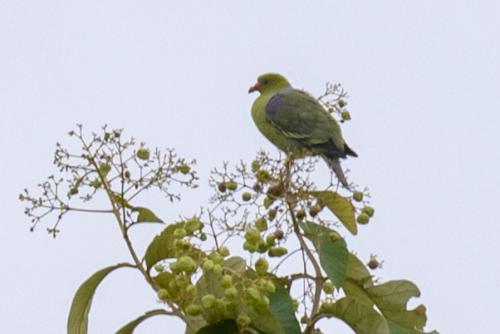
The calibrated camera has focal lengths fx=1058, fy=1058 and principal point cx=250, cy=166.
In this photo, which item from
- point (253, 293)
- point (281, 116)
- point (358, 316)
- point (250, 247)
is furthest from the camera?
point (281, 116)

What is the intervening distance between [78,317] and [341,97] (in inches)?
62.6

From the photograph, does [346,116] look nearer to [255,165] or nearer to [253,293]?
[255,165]

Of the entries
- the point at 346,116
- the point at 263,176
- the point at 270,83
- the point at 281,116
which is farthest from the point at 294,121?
the point at 263,176

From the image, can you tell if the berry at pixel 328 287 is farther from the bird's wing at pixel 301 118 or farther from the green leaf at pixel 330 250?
the bird's wing at pixel 301 118

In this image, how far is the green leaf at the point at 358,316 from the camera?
255cm

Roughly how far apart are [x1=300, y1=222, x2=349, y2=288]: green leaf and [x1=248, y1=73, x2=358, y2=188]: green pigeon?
3.50 m

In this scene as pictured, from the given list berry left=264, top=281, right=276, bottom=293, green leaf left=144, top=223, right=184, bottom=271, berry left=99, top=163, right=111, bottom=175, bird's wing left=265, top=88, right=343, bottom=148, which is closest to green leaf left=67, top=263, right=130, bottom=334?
green leaf left=144, top=223, right=184, bottom=271

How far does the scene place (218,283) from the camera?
246 cm

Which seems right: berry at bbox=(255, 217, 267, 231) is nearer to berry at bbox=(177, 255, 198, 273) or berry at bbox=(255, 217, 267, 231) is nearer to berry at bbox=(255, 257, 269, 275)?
berry at bbox=(255, 257, 269, 275)

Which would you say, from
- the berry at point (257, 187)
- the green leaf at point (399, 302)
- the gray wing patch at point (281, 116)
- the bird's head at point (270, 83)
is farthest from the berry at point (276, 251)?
the bird's head at point (270, 83)

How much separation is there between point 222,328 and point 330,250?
1.22 ft

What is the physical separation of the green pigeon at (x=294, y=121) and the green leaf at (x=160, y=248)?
353cm

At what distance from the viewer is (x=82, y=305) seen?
282 centimetres

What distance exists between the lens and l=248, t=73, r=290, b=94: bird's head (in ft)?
Answer: 26.3
